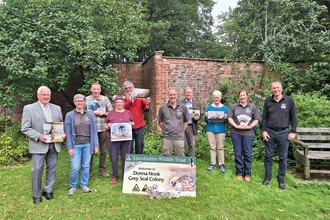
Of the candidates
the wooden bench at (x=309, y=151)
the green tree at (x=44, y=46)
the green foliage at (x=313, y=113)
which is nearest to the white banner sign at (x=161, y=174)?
the wooden bench at (x=309, y=151)

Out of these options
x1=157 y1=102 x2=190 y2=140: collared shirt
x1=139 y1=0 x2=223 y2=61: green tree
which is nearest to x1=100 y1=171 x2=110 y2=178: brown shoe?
x1=157 y1=102 x2=190 y2=140: collared shirt

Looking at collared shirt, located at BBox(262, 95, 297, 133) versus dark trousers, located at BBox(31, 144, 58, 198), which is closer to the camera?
dark trousers, located at BBox(31, 144, 58, 198)

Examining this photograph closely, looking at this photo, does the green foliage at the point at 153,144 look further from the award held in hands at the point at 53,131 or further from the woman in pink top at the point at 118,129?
the award held in hands at the point at 53,131

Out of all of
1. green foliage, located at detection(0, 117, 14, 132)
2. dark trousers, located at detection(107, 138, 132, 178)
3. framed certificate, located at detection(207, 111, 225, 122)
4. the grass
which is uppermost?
framed certificate, located at detection(207, 111, 225, 122)

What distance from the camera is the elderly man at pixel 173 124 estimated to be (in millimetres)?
3764

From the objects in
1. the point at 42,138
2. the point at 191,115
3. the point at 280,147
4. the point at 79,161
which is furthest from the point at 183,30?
the point at 42,138

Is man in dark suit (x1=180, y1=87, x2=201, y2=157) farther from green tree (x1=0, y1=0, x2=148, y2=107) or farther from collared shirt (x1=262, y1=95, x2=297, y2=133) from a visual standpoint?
green tree (x1=0, y1=0, x2=148, y2=107)

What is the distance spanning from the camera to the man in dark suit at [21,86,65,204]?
3.14 m

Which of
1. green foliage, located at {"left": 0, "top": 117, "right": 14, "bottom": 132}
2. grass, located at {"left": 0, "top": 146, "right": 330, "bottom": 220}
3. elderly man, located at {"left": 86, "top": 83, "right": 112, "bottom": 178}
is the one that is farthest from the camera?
green foliage, located at {"left": 0, "top": 117, "right": 14, "bottom": 132}

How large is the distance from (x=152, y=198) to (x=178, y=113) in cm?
150

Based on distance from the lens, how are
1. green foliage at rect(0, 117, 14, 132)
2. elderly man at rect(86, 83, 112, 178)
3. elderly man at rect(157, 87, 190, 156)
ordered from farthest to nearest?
green foliage at rect(0, 117, 14, 132)
elderly man at rect(86, 83, 112, 178)
elderly man at rect(157, 87, 190, 156)

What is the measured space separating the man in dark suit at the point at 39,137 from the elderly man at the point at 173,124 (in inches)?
71.2

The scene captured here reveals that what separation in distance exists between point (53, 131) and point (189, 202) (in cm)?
241

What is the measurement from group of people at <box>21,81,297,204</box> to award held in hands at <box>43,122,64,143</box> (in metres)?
0.07
